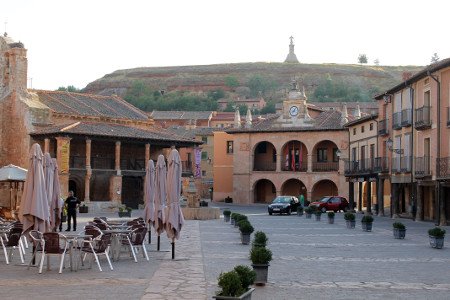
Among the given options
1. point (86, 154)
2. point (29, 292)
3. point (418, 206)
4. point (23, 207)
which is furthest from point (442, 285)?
point (86, 154)

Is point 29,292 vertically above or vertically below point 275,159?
below

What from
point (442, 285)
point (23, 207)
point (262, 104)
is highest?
point (262, 104)

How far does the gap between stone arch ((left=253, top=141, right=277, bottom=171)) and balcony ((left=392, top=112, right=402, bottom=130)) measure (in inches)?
1113

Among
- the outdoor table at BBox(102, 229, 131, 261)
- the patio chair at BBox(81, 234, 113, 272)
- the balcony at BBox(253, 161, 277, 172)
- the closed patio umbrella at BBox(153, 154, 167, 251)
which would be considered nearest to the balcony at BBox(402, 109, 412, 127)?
the closed patio umbrella at BBox(153, 154, 167, 251)

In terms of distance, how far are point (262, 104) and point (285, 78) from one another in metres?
29.0

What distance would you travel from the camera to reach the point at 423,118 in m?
37.6

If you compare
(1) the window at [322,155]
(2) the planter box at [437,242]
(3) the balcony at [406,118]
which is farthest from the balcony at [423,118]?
(1) the window at [322,155]

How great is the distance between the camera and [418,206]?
127 ft

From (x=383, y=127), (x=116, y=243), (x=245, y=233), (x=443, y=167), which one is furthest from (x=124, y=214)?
(x=116, y=243)

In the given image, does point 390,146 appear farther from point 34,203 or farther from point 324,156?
point 34,203

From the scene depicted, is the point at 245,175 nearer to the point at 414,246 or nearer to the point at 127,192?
the point at 127,192

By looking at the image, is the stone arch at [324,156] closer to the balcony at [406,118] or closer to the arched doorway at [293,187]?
the arched doorway at [293,187]

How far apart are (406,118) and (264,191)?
32436 mm

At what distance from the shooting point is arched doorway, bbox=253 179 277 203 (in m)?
72.1
